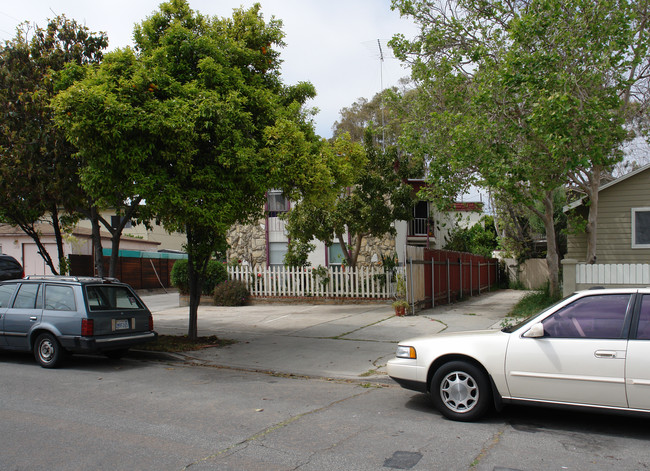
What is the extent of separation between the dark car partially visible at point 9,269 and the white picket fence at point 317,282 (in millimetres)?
7004

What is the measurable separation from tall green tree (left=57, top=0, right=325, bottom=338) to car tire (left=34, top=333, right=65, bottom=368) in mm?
2748

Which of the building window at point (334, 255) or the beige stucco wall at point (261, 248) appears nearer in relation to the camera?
the beige stucco wall at point (261, 248)

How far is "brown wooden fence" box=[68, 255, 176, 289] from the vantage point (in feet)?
75.5

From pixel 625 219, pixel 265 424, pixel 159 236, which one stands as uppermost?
pixel 159 236

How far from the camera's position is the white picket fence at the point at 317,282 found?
59.2 feet

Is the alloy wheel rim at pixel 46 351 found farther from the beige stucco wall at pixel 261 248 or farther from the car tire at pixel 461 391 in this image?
the beige stucco wall at pixel 261 248

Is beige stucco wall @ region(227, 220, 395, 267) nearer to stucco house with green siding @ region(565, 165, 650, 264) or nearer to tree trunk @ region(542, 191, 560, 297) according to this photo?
tree trunk @ region(542, 191, 560, 297)

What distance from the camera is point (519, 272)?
32.0 m

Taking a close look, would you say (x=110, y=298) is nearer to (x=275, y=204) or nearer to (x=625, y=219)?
(x=275, y=204)

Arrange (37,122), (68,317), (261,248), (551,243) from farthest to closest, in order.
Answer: (261,248), (551,243), (37,122), (68,317)

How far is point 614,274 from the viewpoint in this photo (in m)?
11.8

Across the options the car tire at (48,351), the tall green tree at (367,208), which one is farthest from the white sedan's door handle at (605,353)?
the tall green tree at (367,208)

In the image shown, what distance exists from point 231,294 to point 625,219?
13.2 m

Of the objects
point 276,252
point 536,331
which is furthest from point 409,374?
point 276,252
